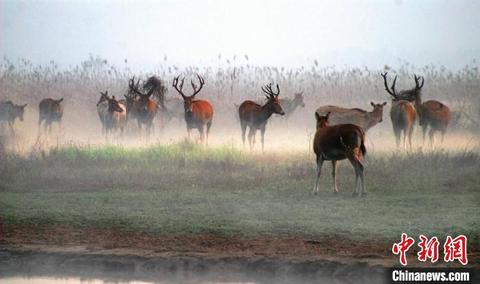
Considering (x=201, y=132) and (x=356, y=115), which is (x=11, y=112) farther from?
(x=356, y=115)

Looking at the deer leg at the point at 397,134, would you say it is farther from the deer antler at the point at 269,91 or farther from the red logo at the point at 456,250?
the red logo at the point at 456,250

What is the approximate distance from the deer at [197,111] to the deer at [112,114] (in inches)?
28.5

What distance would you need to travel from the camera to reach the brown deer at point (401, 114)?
1092cm

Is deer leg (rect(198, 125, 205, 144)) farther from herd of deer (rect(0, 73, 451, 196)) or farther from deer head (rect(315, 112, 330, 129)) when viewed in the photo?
deer head (rect(315, 112, 330, 129))

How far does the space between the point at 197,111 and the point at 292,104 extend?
1.16m

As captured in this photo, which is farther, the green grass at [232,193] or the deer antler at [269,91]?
the deer antler at [269,91]

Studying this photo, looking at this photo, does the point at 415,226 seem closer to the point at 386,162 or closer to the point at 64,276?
the point at 386,162

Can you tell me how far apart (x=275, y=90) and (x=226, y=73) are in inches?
25.1

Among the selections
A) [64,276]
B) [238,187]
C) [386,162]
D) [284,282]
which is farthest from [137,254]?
[386,162]

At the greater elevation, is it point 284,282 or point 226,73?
point 226,73

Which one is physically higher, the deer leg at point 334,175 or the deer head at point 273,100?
the deer head at point 273,100

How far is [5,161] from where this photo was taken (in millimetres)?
11883

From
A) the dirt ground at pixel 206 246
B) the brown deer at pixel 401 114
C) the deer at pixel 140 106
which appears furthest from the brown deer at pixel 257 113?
the dirt ground at pixel 206 246

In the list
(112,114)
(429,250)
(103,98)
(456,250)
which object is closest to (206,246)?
(429,250)
